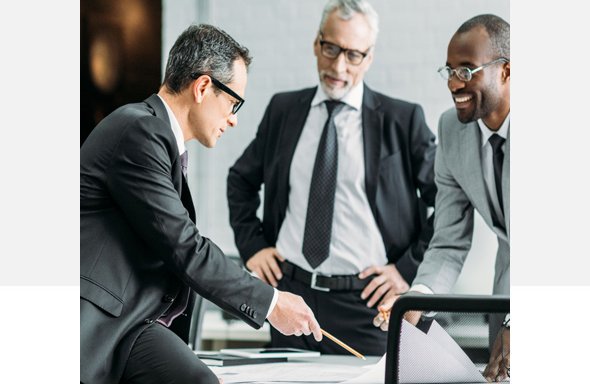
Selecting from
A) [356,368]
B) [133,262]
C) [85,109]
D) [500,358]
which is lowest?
[356,368]

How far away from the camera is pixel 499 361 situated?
58.9 inches

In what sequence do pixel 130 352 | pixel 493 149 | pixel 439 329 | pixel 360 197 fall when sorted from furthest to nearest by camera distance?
pixel 360 197 → pixel 493 149 → pixel 130 352 → pixel 439 329

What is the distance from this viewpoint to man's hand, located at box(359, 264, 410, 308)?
2.75 meters

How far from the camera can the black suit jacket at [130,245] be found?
61.8 inches

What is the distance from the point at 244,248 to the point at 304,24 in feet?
4.65

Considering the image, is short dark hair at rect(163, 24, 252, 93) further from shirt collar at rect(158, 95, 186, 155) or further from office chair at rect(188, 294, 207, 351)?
office chair at rect(188, 294, 207, 351)

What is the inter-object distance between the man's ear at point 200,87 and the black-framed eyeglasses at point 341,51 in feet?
3.58

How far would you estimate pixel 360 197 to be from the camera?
9.25 ft

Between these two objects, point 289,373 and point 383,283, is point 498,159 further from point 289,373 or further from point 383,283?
point 289,373

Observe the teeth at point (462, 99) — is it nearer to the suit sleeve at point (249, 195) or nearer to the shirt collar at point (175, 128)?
the shirt collar at point (175, 128)

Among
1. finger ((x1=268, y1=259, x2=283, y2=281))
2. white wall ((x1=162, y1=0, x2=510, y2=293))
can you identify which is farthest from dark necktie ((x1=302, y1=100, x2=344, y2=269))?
white wall ((x1=162, y1=0, x2=510, y2=293))
